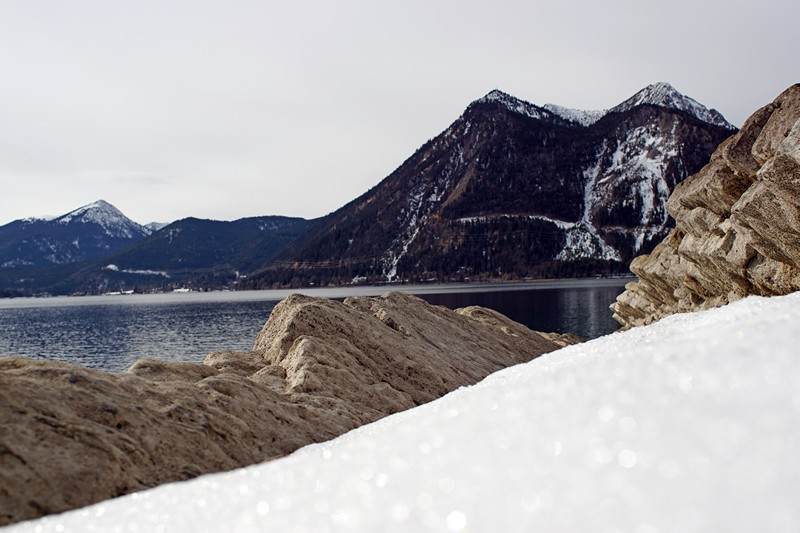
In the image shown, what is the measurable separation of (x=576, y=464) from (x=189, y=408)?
6.87 metres

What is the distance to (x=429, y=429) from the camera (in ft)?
22.2

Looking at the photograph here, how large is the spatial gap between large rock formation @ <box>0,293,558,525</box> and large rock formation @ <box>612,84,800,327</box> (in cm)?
1171

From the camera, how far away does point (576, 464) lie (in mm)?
5250

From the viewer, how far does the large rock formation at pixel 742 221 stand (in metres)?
18.4

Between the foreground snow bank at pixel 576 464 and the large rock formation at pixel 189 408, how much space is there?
2.19 feet

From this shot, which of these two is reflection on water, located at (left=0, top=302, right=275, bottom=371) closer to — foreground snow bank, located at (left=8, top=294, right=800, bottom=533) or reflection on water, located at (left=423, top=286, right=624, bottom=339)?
reflection on water, located at (left=423, top=286, right=624, bottom=339)

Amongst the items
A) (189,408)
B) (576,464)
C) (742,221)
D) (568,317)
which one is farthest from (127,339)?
(576,464)

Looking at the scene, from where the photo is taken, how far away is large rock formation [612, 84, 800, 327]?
18406 millimetres

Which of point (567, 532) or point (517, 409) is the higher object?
point (517, 409)

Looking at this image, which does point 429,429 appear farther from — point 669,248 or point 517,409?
point 669,248

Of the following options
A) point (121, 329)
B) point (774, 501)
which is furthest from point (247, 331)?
point (774, 501)

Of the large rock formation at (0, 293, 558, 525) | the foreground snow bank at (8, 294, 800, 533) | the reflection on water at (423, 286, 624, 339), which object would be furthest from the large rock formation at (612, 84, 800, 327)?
the reflection on water at (423, 286, 624, 339)

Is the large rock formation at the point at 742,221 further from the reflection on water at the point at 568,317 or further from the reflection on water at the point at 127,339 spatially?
the reflection on water at the point at 127,339

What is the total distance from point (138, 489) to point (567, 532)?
19.0 feet
